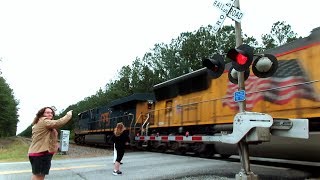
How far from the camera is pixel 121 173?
1126 cm

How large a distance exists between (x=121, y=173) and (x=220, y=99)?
4.87m

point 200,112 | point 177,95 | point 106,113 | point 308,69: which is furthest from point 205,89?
point 106,113

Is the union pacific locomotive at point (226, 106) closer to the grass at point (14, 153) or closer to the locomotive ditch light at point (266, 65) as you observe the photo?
the locomotive ditch light at point (266, 65)

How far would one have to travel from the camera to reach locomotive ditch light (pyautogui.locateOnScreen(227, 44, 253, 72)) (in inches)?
302

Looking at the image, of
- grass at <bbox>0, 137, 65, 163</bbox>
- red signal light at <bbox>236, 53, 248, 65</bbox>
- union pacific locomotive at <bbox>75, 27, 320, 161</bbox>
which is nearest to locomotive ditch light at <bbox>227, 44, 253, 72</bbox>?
red signal light at <bbox>236, 53, 248, 65</bbox>

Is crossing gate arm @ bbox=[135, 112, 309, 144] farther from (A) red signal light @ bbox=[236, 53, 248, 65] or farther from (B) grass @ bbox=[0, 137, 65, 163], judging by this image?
A: (B) grass @ bbox=[0, 137, 65, 163]

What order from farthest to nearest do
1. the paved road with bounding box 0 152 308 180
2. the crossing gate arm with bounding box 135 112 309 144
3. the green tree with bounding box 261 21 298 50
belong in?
the green tree with bounding box 261 21 298 50 → the paved road with bounding box 0 152 308 180 → the crossing gate arm with bounding box 135 112 309 144

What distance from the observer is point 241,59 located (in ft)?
25.3

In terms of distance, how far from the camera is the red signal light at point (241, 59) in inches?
302

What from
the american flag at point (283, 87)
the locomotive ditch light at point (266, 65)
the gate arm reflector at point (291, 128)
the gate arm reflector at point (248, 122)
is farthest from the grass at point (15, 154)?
the gate arm reflector at point (291, 128)

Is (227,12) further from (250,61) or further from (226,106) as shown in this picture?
(226,106)

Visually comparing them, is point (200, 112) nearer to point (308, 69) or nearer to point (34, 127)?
point (308, 69)

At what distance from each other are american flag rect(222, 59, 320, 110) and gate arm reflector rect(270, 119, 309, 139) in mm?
3055

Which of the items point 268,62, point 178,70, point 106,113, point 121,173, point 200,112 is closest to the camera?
point 268,62
